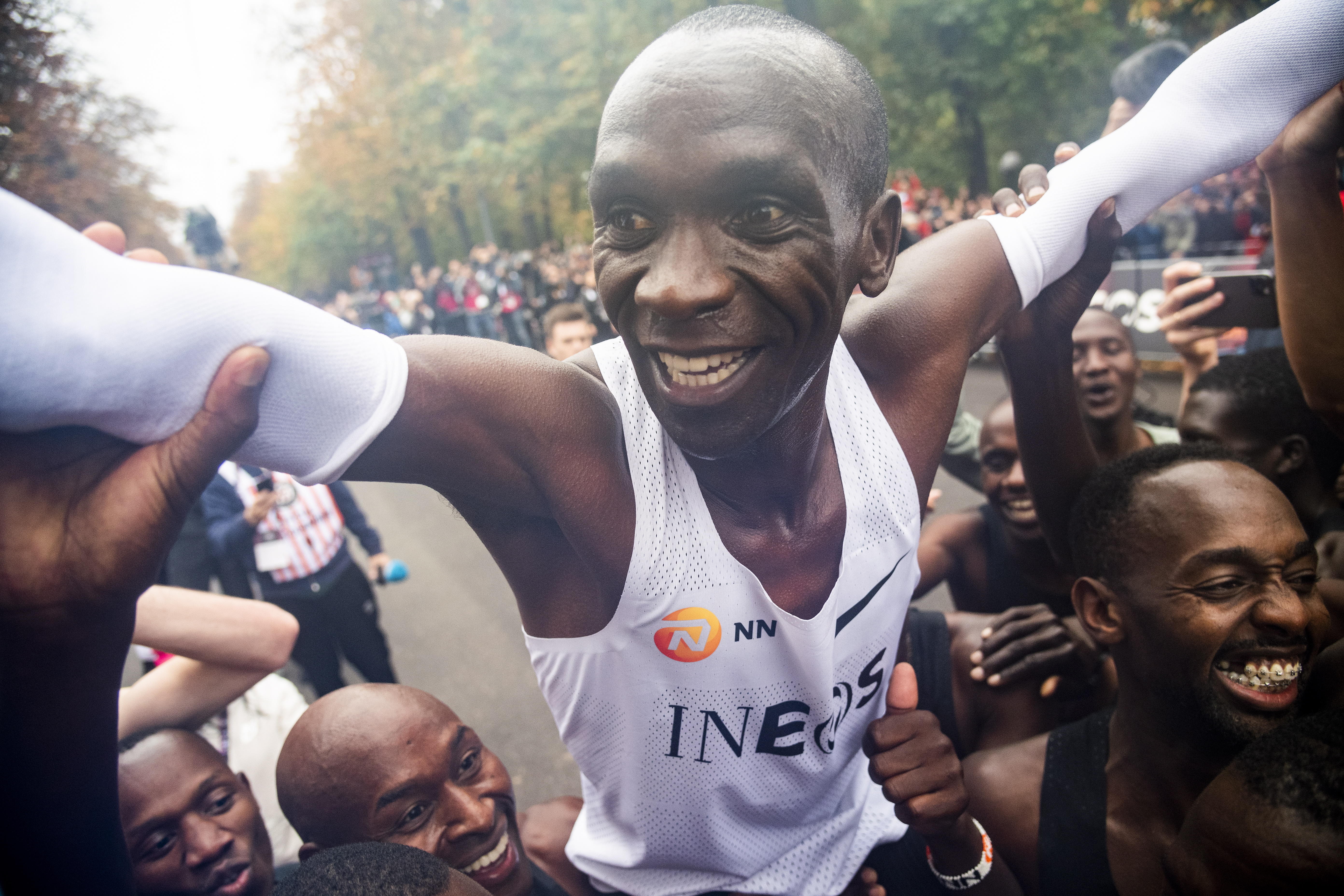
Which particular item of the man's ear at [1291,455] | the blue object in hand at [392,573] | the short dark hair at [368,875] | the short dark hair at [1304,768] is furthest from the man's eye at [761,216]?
the blue object in hand at [392,573]

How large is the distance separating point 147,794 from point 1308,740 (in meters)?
2.29

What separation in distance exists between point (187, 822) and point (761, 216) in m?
1.93

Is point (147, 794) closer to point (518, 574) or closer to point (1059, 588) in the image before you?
point (518, 574)

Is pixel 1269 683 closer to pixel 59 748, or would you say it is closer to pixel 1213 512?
pixel 1213 512

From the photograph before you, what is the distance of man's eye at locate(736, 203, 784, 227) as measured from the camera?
3.85 feet

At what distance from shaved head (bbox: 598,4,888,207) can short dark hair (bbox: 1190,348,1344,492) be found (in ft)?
6.56

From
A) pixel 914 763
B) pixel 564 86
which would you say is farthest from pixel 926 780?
pixel 564 86

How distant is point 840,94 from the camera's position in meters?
1.25

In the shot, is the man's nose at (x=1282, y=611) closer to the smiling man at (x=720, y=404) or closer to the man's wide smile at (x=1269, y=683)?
the man's wide smile at (x=1269, y=683)

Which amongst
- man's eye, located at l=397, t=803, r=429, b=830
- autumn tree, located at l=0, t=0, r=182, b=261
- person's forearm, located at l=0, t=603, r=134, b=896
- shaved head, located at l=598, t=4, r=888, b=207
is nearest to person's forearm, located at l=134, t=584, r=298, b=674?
man's eye, located at l=397, t=803, r=429, b=830

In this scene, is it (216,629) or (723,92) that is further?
Answer: (216,629)

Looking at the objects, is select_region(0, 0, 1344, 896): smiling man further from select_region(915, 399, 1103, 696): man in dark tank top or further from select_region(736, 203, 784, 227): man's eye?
select_region(915, 399, 1103, 696): man in dark tank top

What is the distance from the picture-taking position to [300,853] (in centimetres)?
183

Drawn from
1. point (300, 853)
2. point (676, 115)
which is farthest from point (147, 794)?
point (676, 115)
